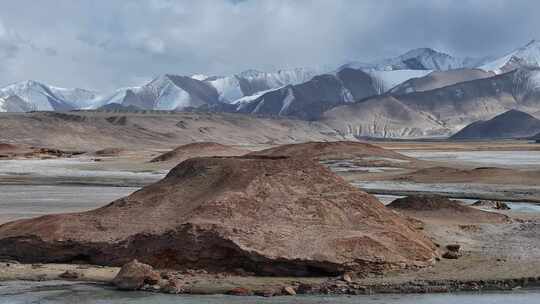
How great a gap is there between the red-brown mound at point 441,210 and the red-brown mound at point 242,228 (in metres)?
7.73

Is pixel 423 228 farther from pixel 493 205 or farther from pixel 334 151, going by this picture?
pixel 334 151

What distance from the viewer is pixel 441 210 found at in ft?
111

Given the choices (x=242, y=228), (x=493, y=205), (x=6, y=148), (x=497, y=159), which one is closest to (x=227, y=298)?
(x=242, y=228)

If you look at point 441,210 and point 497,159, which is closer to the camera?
point 441,210

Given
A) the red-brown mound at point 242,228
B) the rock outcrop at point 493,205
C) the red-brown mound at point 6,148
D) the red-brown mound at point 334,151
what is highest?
the red-brown mound at point 242,228

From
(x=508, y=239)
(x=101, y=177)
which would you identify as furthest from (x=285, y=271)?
(x=101, y=177)

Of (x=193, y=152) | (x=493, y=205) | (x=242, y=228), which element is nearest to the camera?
(x=242, y=228)

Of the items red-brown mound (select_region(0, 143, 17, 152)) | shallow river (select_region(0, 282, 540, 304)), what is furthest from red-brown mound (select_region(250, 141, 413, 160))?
shallow river (select_region(0, 282, 540, 304))

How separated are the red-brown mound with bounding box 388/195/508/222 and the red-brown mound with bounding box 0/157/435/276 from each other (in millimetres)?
7729

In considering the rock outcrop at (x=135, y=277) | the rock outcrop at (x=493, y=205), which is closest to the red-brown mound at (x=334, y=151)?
the rock outcrop at (x=493, y=205)

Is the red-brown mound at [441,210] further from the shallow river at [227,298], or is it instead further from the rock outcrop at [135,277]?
the rock outcrop at [135,277]

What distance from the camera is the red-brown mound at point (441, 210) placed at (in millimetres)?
32594

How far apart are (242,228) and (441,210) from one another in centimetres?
1325

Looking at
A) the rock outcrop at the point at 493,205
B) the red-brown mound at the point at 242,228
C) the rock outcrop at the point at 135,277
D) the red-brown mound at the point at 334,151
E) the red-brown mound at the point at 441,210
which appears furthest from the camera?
the red-brown mound at the point at 334,151
